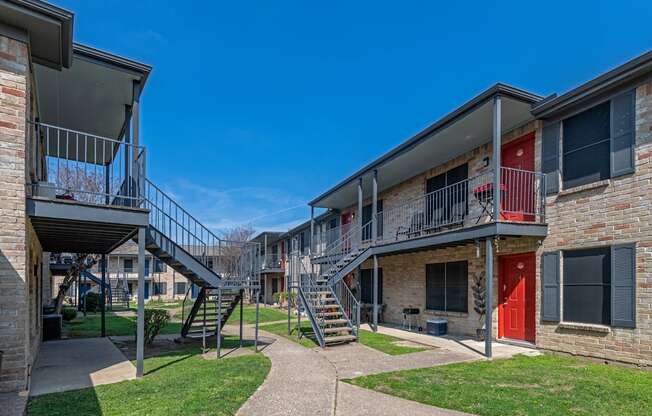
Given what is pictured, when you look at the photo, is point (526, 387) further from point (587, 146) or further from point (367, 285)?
point (367, 285)

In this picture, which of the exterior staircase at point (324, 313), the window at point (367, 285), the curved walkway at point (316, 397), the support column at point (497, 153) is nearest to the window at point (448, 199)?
the support column at point (497, 153)

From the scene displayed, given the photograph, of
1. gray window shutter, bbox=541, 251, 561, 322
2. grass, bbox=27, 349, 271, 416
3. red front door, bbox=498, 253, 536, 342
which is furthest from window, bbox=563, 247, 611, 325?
grass, bbox=27, 349, 271, 416

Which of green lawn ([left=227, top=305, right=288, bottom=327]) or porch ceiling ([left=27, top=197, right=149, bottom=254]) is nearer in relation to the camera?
porch ceiling ([left=27, top=197, right=149, bottom=254])

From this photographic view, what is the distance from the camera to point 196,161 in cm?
3059

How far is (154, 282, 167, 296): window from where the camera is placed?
41.8 m

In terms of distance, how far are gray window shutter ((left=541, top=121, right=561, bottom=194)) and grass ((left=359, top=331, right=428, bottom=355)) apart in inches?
188

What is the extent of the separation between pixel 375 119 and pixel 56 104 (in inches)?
850

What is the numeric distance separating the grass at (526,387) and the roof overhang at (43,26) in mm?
7089

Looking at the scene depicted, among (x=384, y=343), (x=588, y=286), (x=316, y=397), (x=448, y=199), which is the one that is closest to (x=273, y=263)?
(x=448, y=199)

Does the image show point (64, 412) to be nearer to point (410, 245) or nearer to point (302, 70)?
point (410, 245)

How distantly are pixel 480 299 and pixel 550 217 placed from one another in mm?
3034

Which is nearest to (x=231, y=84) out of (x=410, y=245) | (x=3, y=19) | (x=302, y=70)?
(x=302, y=70)

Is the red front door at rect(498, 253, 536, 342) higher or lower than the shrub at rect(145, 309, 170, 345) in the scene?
higher

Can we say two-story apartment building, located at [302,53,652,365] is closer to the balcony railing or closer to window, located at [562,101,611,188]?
window, located at [562,101,611,188]
